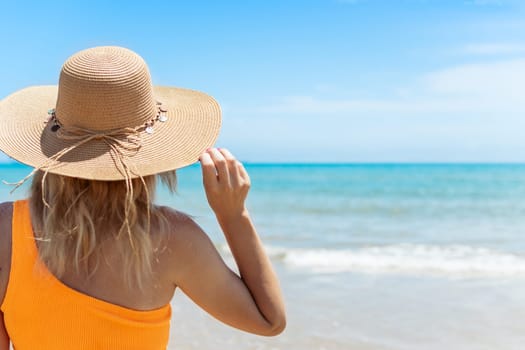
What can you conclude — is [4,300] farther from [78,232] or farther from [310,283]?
[310,283]

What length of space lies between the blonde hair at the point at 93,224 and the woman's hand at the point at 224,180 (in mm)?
126

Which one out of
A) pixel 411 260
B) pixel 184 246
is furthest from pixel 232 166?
pixel 411 260

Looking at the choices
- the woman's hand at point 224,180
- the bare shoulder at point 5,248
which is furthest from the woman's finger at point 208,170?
the bare shoulder at point 5,248

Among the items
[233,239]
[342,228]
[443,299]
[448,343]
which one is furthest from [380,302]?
Result: [342,228]

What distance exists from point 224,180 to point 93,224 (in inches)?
11.8

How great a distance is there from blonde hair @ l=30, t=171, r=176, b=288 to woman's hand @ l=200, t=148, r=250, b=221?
0.41 ft

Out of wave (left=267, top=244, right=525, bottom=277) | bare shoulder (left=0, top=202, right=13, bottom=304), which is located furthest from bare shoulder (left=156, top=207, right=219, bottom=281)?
wave (left=267, top=244, right=525, bottom=277)

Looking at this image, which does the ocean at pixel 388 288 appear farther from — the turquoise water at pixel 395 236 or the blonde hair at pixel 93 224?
the blonde hair at pixel 93 224

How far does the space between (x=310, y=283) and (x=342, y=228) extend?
571cm

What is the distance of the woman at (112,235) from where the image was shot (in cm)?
132

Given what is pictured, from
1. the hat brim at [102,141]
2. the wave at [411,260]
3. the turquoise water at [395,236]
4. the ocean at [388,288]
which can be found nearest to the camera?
the hat brim at [102,141]

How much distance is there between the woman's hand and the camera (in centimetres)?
133

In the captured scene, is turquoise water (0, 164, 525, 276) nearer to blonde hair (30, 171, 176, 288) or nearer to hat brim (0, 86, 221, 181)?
hat brim (0, 86, 221, 181)

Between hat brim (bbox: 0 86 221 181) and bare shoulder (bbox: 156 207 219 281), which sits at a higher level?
hat brim (bbox: 0 86 221 181)
